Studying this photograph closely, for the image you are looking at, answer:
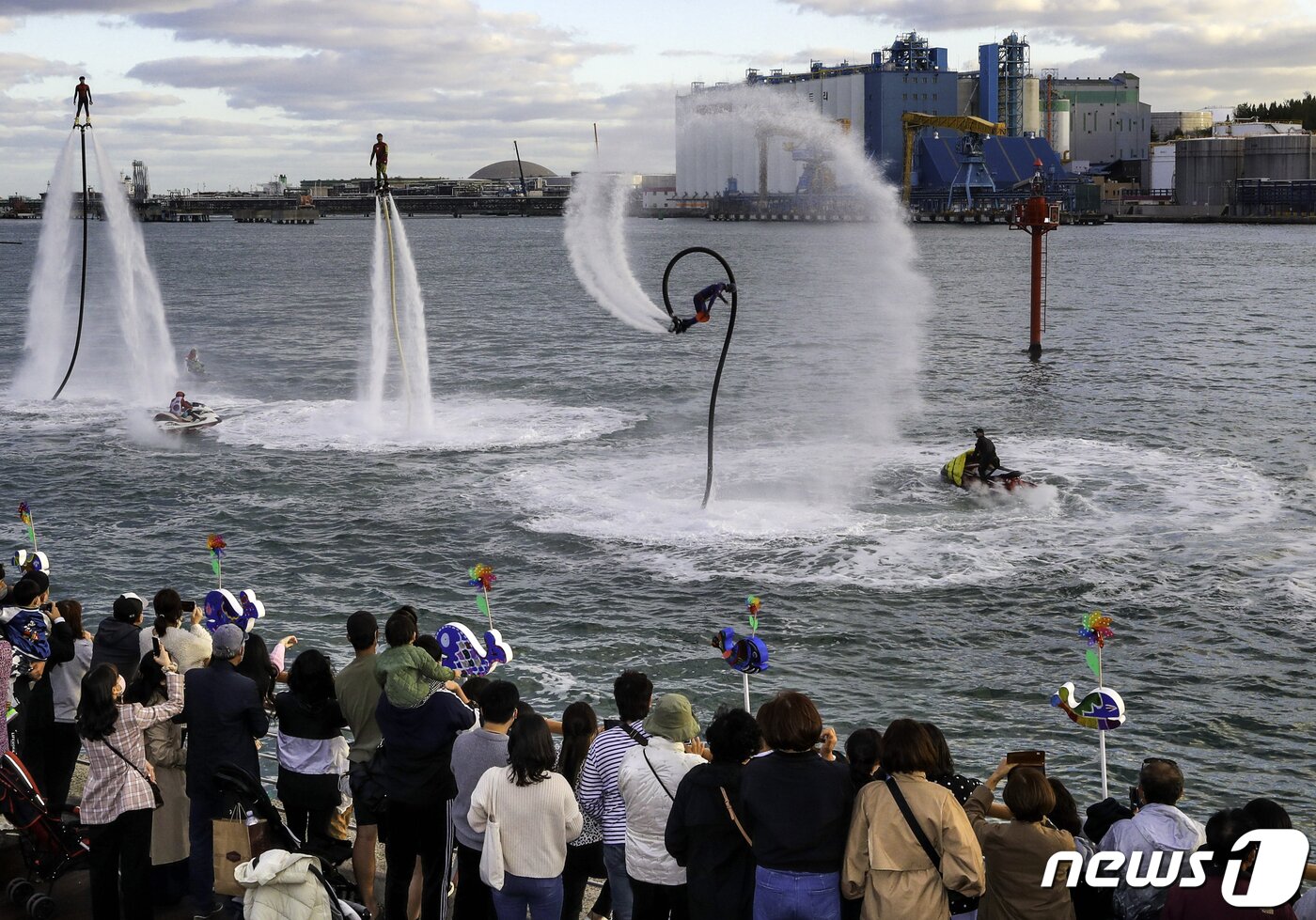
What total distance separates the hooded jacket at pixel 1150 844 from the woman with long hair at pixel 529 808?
10.0 feet

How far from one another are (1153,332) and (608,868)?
7618 cm

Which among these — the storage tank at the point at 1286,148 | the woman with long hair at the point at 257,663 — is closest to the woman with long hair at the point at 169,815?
the woman with long hair at the point at 257,663

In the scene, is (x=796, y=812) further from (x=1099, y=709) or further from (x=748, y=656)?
(x=1099, y=709)

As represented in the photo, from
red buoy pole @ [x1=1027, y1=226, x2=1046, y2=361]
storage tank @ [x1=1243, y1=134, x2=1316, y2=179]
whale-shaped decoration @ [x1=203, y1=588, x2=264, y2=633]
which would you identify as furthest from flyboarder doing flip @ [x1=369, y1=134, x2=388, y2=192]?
storage tank @ [x1=1243, y1=134, x2=1316, y2=179]

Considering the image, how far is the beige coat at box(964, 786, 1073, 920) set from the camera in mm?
7145

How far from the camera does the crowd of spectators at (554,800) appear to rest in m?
6.89

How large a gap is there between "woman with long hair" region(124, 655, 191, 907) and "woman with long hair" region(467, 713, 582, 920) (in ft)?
8.66

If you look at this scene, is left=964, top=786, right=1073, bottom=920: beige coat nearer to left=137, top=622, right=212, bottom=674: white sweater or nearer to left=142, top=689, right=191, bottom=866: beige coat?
left=142, top=689, right=191, bottom=866: beige coat

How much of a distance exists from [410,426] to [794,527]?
628 inches

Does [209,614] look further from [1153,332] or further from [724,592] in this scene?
[1153,332]

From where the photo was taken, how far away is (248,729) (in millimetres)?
9070

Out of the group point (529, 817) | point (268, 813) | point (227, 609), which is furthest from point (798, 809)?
point (227, 609)

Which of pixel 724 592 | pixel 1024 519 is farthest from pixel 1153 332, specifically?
pixel 724 592

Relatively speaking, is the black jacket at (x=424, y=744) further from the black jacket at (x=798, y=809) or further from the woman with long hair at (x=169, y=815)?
the black jacket at (x=798, y=809)
